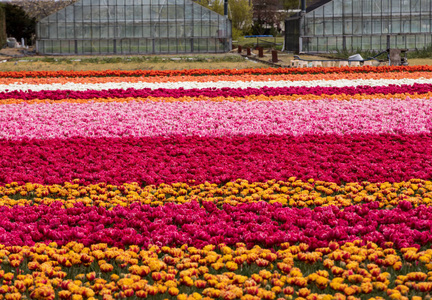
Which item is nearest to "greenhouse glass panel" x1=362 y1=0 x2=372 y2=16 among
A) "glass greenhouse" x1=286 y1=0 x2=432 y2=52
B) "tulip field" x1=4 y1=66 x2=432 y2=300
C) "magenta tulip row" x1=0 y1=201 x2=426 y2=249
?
"glass greenhouse" x1=286 y1=0 x2=432 y2=52

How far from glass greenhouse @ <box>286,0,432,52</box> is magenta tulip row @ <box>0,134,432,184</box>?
34225 millimetres

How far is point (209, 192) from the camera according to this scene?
687 centimetres

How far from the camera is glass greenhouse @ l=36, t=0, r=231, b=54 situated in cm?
4538

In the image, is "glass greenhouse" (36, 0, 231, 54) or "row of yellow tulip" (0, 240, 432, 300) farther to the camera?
"glass greenhouse" (36, 0, 231, 54)

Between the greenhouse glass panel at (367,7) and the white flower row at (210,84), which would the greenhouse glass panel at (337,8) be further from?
the white flower row at (210,84)

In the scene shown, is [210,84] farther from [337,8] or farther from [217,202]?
[337,8]

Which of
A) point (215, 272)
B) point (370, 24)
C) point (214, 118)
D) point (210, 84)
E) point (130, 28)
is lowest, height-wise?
point (215, 272)

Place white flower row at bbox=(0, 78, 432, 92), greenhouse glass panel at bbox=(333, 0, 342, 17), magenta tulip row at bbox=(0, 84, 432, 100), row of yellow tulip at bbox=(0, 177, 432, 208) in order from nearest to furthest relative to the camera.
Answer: row of yellow tulip at bbox=(0, 177, 432, 208), magenta tulip row at bbox=(0, 84, 432, 100), white flower row at bbox=(0, 78, 432, 92), greenhouse glass panel at bbox=(333, 0, 342, 17)

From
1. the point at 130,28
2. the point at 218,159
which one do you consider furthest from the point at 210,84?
the point at 130,28

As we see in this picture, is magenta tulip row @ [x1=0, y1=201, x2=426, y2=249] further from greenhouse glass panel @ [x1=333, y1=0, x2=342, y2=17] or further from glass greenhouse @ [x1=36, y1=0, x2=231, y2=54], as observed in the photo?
glass greenhouse @ [x1=36, y1=0, x2=231, y2=54]

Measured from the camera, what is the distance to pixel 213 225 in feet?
18.0

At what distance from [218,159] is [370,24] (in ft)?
123

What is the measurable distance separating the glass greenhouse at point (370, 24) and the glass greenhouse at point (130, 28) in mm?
7757

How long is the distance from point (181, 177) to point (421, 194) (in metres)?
2.90
